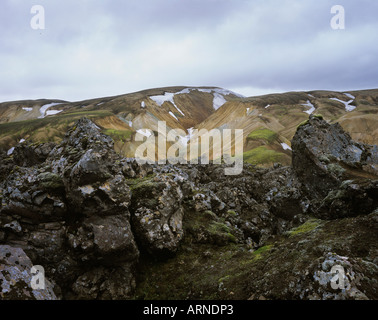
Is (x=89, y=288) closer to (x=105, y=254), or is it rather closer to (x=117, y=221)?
(x=105, y=254)

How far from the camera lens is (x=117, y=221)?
1373 cm

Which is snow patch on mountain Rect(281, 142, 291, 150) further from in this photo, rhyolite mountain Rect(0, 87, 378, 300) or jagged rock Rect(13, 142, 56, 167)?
jagged rock Rect(13, 142, 56, 167)

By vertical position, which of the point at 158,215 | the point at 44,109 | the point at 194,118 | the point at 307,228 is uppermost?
the point at 44,109

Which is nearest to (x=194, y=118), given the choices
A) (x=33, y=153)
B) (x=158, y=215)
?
(x=33, y=153)

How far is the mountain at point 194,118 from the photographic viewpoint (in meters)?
101

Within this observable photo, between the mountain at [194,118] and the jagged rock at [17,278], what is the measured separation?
6963cm

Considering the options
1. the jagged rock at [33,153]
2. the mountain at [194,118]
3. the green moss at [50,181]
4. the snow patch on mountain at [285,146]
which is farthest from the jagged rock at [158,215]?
the snow patch on mountain at [285,146]

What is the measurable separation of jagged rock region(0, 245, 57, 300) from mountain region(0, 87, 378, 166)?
69.6 m

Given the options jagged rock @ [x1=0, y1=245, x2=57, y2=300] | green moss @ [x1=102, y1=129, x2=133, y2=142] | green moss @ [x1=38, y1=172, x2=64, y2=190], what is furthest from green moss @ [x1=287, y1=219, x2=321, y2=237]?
green moss @ [x1=102, y1=129, x2=133, y2=142]

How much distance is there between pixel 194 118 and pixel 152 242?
165m

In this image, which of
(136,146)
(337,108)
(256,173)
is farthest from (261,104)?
(256,173)

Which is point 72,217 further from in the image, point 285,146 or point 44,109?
point 44,109

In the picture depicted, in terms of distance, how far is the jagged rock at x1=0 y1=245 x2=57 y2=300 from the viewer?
361 inches

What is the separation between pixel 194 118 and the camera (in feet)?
577
